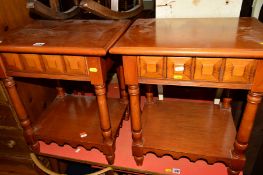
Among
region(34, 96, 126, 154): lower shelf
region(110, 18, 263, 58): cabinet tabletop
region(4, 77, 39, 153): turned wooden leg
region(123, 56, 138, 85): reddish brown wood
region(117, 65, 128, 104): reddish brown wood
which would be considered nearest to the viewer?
region(110, 18, 263, 58): cabinet tabletop

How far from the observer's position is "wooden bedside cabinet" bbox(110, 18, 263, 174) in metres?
0.74

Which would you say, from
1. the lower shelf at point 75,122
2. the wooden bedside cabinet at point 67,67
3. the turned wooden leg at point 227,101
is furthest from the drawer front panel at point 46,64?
the turned wooden leg at point 227,101

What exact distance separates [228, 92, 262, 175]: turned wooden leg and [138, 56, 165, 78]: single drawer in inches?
12.6

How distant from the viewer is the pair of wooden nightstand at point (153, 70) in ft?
2.48

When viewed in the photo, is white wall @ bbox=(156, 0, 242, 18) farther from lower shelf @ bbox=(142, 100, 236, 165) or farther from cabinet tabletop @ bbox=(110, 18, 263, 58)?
lower shelf @ bbox=(142, 100, 236, 165)

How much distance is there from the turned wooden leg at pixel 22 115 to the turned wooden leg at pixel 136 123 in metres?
0.56

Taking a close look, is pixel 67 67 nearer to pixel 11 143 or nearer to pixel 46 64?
pixel 46 64

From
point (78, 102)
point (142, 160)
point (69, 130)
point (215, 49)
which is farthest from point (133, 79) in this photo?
point (78, 102)

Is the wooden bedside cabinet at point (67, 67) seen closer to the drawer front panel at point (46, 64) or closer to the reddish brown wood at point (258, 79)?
the drawer front panel at point (46, 64)

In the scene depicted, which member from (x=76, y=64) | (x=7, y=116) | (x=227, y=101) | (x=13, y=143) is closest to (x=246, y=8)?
(x=227, y=101)

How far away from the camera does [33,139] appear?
1.21 meters

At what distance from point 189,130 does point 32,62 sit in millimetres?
807

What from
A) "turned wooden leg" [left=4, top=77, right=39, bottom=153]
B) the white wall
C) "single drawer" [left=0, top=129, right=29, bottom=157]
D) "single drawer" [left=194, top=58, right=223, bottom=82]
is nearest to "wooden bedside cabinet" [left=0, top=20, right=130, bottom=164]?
"turned wooden leg" [left=4, top=77, right=39, bottom=153]

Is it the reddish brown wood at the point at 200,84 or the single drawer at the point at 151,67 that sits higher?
the single drawer at the point at 151,67
